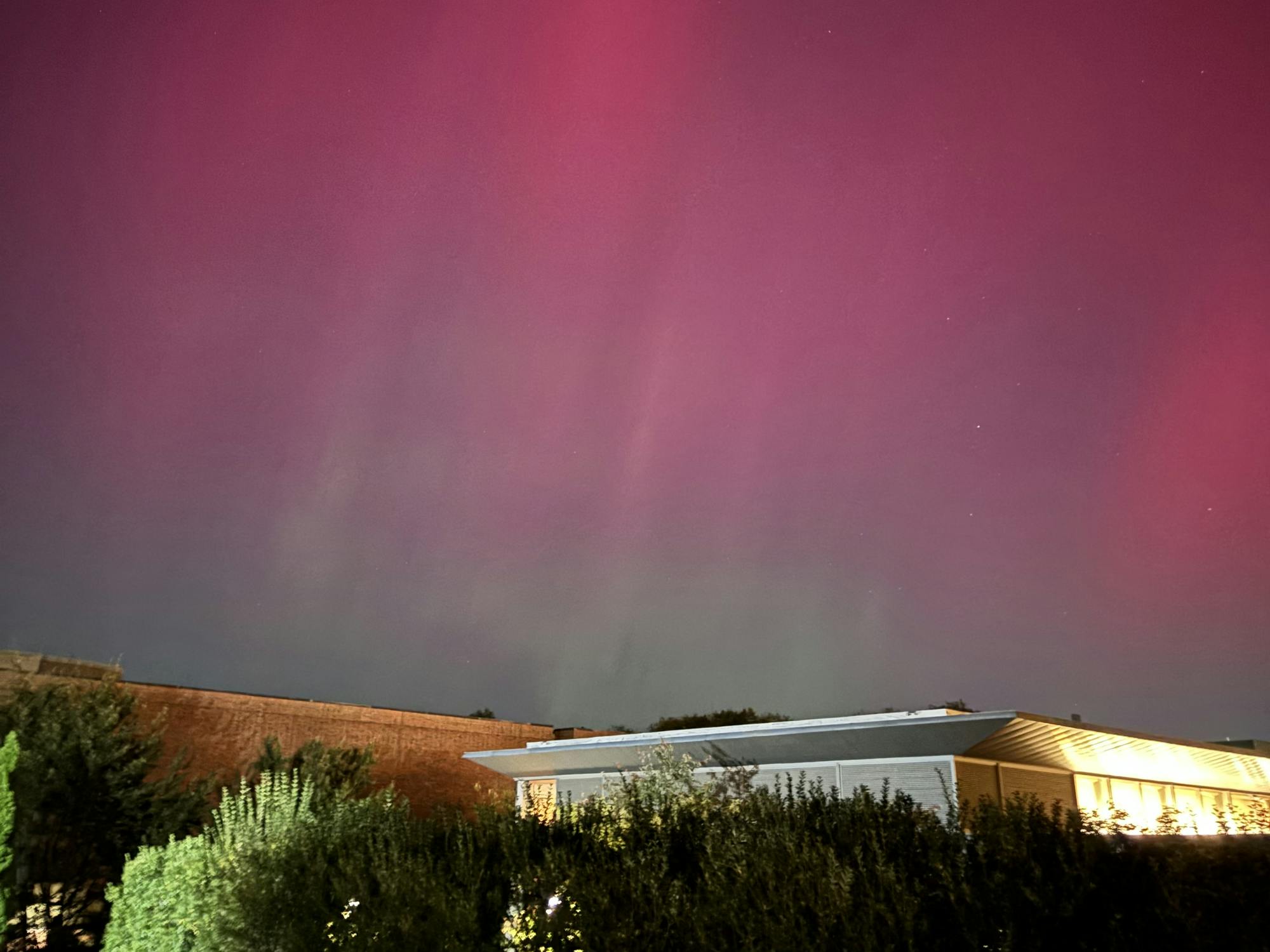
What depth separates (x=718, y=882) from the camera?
7.83 m

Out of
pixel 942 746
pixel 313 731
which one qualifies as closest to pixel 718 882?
pixel 942 746

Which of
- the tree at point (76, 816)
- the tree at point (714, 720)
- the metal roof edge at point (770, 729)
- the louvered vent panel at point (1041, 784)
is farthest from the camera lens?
the tree at point (714, 720)

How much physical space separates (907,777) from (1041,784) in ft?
8.15

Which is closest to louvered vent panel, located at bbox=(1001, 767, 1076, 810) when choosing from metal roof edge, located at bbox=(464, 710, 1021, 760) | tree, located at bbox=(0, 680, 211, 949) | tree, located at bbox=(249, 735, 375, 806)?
metal roof edge, located at bbox=(464, 710, 1021, 760)

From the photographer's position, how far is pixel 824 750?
57.4 ft

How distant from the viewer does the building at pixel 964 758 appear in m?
15.8

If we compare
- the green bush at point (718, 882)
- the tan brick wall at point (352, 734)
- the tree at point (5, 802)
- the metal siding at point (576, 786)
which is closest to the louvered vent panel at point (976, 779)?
the green bush at point (718, 882)

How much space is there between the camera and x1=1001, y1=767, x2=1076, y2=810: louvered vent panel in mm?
16828

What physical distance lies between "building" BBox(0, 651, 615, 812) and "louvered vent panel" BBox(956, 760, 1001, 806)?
8.31 m

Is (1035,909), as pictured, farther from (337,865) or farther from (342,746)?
(342,746)

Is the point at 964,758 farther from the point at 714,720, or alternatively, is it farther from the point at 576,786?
the point at 714,720

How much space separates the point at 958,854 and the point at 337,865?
6425 millimetres

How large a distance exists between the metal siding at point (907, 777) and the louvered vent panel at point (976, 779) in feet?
0.58

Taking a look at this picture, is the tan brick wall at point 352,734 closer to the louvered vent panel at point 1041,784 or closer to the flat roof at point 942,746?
the flat roof at point 942,746
